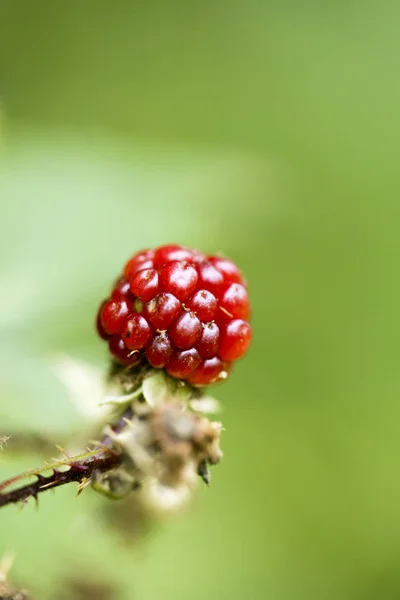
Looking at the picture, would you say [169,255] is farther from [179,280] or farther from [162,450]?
[162,450]

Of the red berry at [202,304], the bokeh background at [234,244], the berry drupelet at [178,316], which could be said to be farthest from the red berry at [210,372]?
the bokeh background at [234,244]

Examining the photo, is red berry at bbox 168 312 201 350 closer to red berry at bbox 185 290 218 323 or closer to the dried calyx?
red berry at bbox 185 290 218 323

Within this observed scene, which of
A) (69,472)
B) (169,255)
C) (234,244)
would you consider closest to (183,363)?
(169,255)

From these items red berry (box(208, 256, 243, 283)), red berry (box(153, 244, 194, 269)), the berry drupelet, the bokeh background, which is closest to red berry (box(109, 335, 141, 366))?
the berry drupelet

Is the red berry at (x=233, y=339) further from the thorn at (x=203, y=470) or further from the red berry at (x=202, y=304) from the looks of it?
the thorn at (x=203, y=470)

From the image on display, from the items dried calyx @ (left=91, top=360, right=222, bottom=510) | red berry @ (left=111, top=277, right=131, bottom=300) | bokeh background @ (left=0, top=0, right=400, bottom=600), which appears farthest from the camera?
bokeh background @ (left=0, top=0, right=400, bottom=600)
